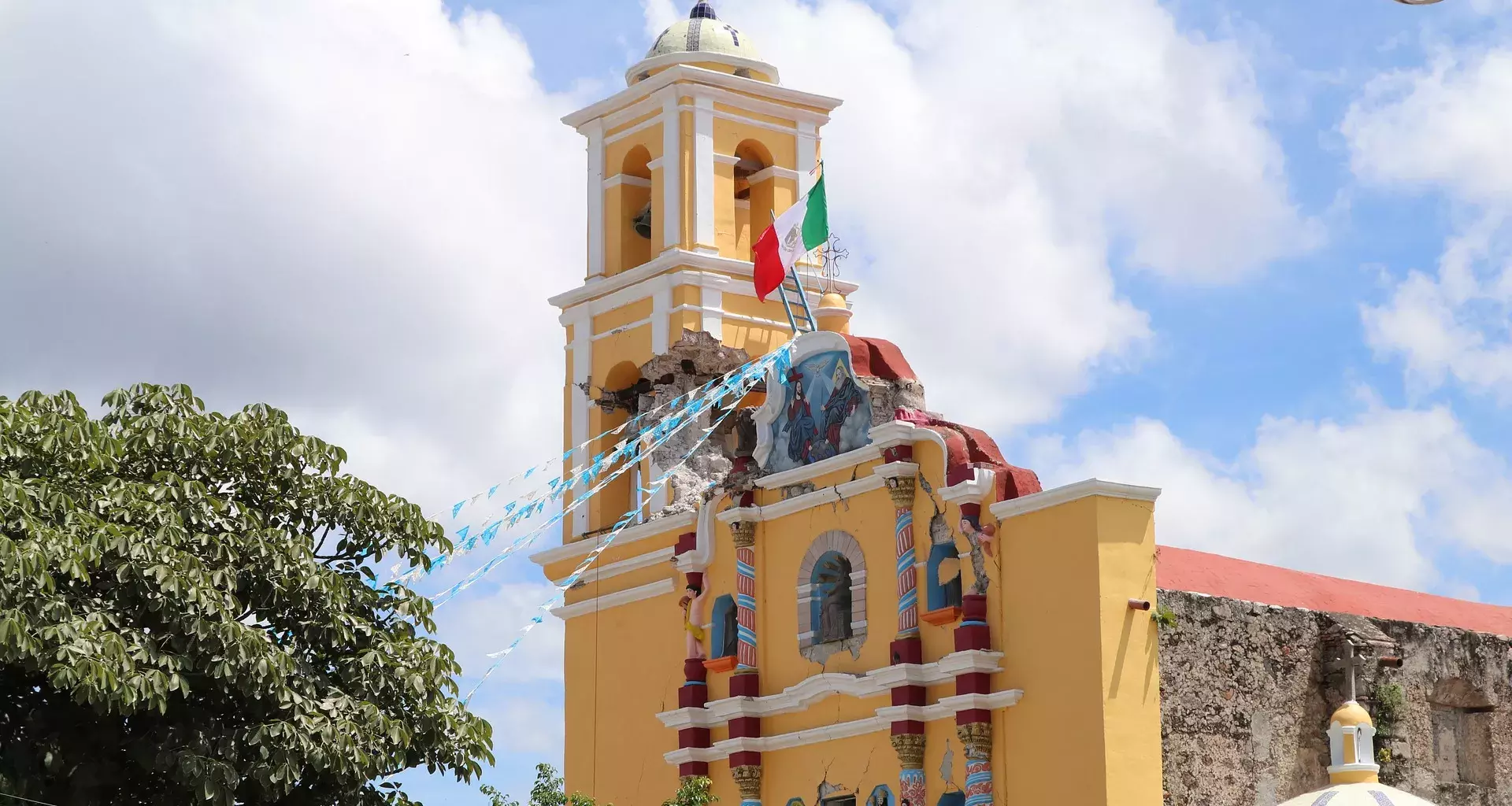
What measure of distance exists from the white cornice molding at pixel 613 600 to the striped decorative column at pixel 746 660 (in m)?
1.31

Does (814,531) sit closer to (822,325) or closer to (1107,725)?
(822,325)

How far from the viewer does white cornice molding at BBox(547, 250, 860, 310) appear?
25938 millimetres

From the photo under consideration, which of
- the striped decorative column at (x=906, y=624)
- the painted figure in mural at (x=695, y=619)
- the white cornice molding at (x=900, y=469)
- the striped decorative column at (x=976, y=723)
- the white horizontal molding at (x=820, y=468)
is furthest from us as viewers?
the painted figure in mural at (x=695, y=619)

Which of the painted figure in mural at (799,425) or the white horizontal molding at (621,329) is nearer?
the painted figure in mural at (799,425)

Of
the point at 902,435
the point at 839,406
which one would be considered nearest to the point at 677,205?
the point at 839,406

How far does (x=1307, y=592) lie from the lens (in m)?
20.1

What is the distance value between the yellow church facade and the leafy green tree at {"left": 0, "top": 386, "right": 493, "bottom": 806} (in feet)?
12.8

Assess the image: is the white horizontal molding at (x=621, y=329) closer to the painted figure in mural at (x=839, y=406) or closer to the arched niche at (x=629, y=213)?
the arched niche at (x=629, y=213)

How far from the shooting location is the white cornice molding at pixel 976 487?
19.2 meters

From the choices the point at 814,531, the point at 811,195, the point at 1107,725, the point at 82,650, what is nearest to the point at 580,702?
the point at 814,531

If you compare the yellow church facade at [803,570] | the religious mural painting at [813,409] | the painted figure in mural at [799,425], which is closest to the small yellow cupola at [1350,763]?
the yellow church facade at [803,570]

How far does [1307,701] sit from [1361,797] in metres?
2.21

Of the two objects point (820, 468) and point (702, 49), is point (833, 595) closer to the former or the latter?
point (820, 468)

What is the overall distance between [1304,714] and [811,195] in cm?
705
